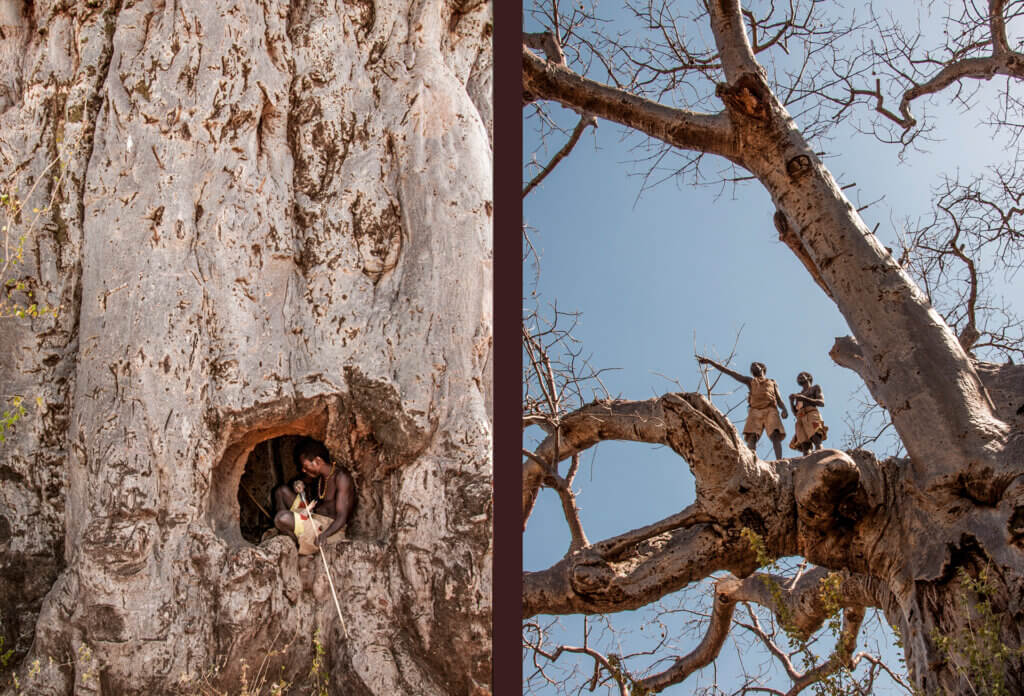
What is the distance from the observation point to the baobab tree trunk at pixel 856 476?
10.3 ft

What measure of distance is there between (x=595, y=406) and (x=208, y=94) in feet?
7.33

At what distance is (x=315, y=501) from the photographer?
3744mm

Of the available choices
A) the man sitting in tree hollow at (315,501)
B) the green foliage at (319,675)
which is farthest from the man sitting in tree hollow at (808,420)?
the green foliage at (319,675)

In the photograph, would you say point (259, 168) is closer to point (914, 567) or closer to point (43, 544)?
point (43, 544)

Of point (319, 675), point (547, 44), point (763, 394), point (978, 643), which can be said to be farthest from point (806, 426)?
point (319, 675)

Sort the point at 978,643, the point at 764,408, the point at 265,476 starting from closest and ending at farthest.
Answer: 1. the point at 978,643
2. the point at 265,476
3. the point at 764,408

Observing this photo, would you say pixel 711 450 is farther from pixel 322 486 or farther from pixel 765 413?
pixel 765 413

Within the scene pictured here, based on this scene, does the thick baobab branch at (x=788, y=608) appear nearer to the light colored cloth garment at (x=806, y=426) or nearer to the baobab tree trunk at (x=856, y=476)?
the baobab tree trunk at (x=856, y=476)

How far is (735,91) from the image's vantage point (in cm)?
406

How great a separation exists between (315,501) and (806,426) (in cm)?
300

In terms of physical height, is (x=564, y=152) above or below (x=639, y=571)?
above

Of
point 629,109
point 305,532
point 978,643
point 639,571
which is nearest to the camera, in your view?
point 978,643

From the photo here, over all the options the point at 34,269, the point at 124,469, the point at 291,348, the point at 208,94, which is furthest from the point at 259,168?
the point at 124,469

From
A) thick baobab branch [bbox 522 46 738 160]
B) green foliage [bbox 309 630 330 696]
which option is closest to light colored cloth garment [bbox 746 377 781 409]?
thick baobab branch [bbox 522 46 738 160]
